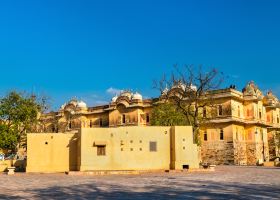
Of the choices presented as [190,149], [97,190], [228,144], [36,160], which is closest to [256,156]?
[228,144]

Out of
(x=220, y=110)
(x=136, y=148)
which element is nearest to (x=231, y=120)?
(x=220, y=110)

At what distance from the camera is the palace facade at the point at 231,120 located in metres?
53.4

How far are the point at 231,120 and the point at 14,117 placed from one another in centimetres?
2563

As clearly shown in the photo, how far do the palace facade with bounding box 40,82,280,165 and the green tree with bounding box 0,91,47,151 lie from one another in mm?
9677

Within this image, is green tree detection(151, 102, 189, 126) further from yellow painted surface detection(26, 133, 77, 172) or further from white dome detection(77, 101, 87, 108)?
white dome detection(77, 101, 87, 108)

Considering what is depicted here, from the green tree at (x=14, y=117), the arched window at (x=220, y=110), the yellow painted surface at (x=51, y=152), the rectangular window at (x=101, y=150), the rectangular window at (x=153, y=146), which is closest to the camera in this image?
the rectangular window at (x=101, y=150)

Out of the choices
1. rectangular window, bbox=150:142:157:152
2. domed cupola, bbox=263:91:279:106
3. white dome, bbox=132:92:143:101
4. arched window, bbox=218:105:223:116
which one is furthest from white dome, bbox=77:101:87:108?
rectangular window, bbox=150:142:157:152

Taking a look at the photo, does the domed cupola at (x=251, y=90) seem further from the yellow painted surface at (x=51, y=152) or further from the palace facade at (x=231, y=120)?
the yellow painted surface at (x=51, y=152)

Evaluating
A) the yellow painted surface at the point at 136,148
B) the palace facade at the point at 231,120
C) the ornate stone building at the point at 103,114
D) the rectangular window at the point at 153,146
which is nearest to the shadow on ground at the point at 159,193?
the yellow painted surface at the point at 136,148

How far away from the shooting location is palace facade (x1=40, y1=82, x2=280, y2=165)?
Answer: 5341 centimetres

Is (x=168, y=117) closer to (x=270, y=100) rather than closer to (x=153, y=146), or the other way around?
(x=153, y=146)

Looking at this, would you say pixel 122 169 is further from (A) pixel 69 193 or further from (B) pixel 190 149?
(A) pixel 69 193

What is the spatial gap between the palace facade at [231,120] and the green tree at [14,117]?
9677mm

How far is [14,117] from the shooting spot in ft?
138
